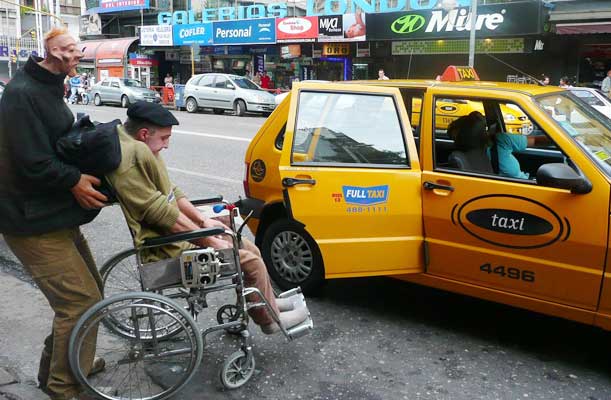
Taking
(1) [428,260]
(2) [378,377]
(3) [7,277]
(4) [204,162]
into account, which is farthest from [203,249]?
(4) [204,162]

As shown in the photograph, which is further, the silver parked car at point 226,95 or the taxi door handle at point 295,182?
the silver parked car at point 226,95

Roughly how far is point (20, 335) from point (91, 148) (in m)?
1.92

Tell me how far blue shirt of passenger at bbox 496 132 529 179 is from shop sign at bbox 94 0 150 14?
37.3 meters

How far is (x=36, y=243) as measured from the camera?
3035 millimetres

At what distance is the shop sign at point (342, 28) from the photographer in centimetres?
2360

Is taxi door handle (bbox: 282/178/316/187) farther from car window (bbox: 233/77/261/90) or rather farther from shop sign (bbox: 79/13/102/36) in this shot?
shop sign (bbox: 79/13/102/36)

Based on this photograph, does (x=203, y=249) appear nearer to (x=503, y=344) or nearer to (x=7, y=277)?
(x=503, y=344)

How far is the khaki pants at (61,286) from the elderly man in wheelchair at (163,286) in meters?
0.09

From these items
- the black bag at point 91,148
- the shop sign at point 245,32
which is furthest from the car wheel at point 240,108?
the black bag at point 91,148

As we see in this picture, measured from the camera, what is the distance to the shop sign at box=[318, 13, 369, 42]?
23.6m

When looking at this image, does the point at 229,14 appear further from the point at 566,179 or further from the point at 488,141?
the point at 566,179

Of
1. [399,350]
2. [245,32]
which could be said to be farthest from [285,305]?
[245,32]

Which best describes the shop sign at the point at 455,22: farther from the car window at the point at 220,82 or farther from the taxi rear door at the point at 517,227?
the taxi rear door at the point at 517,227

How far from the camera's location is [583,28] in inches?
711
